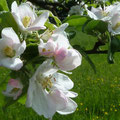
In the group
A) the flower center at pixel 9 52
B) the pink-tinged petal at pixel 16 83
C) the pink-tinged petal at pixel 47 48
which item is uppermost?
the pink-tinged petal at pixel 47 48

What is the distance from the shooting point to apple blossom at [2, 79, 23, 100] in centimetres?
65

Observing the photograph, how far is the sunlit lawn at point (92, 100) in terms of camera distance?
3.48 meters

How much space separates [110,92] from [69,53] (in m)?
4.18

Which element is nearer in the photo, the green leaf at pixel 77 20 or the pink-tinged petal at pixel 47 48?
the pink-tinged petal at pixel 47 48

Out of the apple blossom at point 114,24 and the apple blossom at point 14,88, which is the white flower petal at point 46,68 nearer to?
the apple blossom at point 14,88

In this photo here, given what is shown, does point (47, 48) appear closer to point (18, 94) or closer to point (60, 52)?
point (60, 52)

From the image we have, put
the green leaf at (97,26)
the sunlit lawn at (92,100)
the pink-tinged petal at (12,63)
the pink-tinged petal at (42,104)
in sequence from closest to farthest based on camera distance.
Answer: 1. the pink-tinged petal at (12,63)
2. the pink-tinged petal at (42,104)
3. the green leaf at (97,26)
4. the sunlit lawn at (92,100)

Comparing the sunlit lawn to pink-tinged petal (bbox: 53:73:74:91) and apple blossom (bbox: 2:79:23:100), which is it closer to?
pink-tinged petal (bbox: 53:73:74:91)

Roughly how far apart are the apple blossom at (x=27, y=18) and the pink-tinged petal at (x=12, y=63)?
0.10 meters

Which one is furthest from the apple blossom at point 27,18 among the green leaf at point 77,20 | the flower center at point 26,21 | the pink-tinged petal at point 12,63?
the green leaf at point 77,20

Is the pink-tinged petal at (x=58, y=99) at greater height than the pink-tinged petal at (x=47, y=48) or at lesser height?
lesser

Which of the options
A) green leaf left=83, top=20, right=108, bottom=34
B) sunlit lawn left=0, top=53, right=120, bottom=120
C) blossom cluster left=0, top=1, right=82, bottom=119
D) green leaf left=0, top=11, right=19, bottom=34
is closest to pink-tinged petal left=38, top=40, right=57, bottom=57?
blossom cluster left=0, top=1, right=82, bottom=119

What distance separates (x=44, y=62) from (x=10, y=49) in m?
0.10

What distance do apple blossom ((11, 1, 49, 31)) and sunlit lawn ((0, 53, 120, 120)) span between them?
270 centimetres
